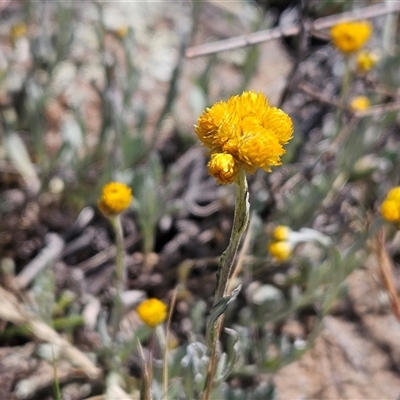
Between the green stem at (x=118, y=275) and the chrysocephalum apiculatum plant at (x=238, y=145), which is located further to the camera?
the green stem at (x=118, y=275)

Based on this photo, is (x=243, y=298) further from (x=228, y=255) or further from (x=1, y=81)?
(x=1, y=81)

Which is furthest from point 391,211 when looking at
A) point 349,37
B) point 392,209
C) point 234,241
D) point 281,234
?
point 349,37

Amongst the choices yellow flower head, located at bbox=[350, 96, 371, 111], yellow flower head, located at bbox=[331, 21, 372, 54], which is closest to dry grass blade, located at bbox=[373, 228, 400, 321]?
yellow flower head, located at bbox=[350, 96, 371, 111]

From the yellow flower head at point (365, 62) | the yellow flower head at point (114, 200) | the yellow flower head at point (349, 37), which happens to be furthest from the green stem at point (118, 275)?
the yellow flower head at point (365, 62)

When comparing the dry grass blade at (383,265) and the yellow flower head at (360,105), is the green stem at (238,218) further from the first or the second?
the yellow flower head at (360,105)

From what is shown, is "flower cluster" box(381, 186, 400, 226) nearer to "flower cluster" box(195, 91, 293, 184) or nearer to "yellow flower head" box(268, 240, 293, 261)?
"yellow flower head" box(268, 240, 293, 261)

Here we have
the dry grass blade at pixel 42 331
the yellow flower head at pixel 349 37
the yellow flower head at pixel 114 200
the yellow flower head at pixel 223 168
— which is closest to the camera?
the yellow flower head at pixel 223 168

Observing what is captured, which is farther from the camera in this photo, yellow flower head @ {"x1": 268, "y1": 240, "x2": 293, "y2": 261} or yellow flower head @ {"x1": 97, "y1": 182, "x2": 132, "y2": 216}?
yellow flower head @ {"x1": 268, "y1": 240, "x2": 293, "y2": 261}
